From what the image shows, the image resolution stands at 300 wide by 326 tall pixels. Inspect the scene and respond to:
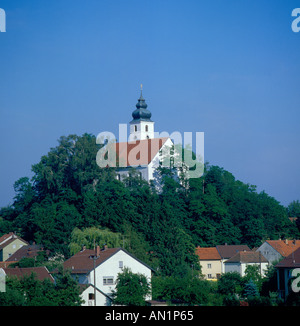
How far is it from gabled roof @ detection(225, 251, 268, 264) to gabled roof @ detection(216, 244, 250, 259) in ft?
6.45

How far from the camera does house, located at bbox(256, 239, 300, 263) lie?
5454cm

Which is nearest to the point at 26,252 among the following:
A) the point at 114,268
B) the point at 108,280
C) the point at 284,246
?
the point at 114,268

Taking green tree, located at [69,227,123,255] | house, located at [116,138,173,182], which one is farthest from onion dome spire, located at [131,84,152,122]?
green tree, located at [69,227,123,255]

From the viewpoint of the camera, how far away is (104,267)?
3866 cm

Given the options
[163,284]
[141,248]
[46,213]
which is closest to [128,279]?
[163,284]

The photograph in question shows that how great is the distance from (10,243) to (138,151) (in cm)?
1774

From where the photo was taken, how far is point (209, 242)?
60188 millimetres

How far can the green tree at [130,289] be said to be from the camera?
114ft

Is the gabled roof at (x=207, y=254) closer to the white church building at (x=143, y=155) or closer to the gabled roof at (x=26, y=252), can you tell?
the white church building at (x=143, y=155)

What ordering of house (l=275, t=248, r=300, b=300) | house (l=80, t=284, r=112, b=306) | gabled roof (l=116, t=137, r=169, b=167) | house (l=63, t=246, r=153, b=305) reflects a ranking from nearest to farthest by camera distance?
house (l=80, t=284, r=112, b=306)
house (l=63, t=246, r=153, b=305)
house (l=275, t=248, r=300, b=300)
gabled roof (l=116, t=137, r=169, b=167)

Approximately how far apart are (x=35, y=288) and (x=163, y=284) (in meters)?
9.57

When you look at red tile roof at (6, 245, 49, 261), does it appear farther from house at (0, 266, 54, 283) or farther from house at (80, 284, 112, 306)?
house at (80, 284, 112, 306)

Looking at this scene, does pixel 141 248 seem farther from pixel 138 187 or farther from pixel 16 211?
pixel 16 211
